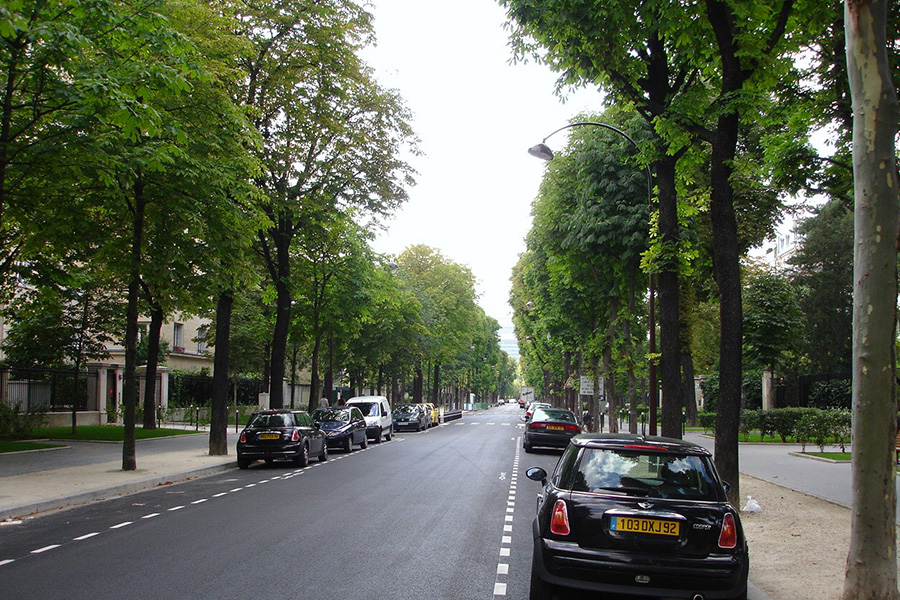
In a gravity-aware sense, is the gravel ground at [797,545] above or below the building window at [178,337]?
below

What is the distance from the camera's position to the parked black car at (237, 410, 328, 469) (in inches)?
779

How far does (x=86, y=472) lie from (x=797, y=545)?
14880 millimetres

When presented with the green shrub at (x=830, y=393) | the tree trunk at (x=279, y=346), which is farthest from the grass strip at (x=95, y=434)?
the green shrub at (x=830, y=393)

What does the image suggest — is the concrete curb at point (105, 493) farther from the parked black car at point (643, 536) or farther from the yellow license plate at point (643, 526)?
the yellow license plate at point (643, 526)

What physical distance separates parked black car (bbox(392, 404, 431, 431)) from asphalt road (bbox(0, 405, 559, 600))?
2628 centimetres

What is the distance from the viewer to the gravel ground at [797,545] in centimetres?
731

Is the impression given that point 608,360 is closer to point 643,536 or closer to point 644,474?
point 644,474

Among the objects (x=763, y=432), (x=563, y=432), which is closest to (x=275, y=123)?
(x=563, y=432)

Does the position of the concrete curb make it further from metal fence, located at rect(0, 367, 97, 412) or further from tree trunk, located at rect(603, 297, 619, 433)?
tree trunk, located at rect(603, 297, 619, 433)

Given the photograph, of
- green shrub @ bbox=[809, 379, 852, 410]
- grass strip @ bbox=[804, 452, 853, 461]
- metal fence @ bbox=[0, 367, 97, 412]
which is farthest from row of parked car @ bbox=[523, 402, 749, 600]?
green shrub @ bbox=[809, 379, 852, 410]

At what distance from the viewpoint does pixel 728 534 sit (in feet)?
20.1

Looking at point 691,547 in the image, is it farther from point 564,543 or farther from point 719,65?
point 719,65

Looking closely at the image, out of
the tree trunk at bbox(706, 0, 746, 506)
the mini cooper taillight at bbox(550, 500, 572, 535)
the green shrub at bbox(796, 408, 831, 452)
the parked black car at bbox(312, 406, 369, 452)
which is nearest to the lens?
the mini cooper taillight at bbox(550, 500, 572, 535)

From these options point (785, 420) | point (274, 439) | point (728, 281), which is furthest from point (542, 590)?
point (785, 420)
